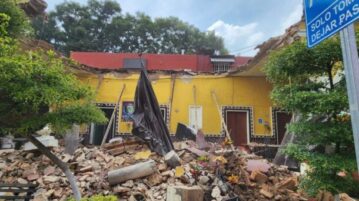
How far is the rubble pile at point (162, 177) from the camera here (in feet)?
19.4

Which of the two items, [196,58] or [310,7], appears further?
[196,58]

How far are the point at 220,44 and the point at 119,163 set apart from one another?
27193mm

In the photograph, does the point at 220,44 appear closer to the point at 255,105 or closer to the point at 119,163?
the point at 255,105

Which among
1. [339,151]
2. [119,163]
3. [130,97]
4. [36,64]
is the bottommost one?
[119,163]

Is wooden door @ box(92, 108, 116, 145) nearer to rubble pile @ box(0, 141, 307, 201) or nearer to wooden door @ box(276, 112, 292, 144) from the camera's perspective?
rubble pile @ box(0, 141, 307, 201)

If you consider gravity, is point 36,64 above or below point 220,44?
below

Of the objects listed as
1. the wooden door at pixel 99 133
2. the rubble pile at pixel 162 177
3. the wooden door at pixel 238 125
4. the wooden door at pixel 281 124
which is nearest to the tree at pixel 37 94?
the rubble pile at pixel 162 177

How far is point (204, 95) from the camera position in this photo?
12.9 metres

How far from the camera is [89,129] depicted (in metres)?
12.5

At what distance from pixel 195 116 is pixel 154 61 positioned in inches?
299

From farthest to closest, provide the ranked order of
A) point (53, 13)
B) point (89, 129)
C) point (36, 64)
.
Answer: point (53, 13) < point (89, 129) < point (36, 64)

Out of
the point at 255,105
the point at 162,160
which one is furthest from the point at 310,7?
the point at 255,105

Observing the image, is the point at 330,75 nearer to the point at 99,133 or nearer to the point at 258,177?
the point at 258,177

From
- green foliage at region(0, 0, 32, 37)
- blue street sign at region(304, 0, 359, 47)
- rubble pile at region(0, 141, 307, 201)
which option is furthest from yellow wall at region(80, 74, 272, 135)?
blue street sign at region(304, 0, 359, 47)
